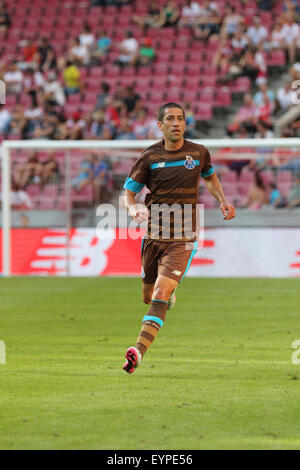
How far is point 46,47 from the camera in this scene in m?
24.9

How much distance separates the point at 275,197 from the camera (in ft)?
56.1

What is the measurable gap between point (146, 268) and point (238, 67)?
1522cm

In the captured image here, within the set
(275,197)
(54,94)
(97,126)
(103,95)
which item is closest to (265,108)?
(275,197)

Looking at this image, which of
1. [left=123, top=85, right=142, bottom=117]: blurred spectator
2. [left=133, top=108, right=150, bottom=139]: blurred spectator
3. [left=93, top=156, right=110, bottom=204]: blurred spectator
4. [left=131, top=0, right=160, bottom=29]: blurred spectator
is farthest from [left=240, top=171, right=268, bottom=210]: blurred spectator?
[left=131, top=0, right=160, bottom=29]: blurred spectator

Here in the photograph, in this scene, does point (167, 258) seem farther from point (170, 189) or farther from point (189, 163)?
point (189, 163)

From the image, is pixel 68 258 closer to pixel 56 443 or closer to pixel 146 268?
pixel 146 268

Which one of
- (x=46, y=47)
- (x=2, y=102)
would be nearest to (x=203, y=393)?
(x=2, y=102)

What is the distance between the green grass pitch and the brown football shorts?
815 millimetres

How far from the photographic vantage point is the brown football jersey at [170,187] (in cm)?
730

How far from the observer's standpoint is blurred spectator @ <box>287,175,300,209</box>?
1682 centimetres

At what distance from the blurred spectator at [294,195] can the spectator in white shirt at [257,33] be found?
20.6 feet

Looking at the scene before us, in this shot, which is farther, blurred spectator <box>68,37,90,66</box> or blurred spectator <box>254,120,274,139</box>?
blurred spectator <box>68,37,90,66</box>

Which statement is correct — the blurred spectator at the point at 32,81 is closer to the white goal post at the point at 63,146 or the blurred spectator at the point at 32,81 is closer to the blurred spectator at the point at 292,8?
the white goal post at the point at 63,146

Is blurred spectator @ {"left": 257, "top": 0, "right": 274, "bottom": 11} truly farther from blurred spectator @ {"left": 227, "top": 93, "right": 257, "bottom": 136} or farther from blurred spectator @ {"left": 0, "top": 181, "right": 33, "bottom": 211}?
blurred spectator @ {"left": 0, "top": 181, "right": 33, "bottom": 211}
